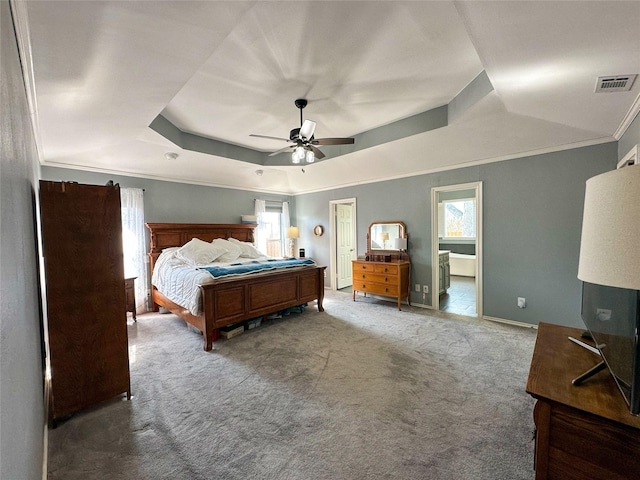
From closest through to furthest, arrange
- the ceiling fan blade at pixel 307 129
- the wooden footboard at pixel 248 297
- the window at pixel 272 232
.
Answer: the ceiling fan blade at pixel 307 129 < the wooden footboard at pixel 248 297 < the window at pixel 272 232

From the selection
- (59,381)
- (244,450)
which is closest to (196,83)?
(59,381)

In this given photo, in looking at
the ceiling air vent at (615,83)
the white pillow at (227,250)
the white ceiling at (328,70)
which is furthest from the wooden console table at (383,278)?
the ceiling air vent at (615,83)

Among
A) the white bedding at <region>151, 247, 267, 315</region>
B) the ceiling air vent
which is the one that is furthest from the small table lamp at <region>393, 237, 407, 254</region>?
the white bedding at <region>151, 247, 267, 315</region>

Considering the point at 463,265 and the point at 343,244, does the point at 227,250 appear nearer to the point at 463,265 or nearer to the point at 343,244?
the point at 343,244

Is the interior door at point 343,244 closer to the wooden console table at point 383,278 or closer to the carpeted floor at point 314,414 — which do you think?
the wooden console table at point 383,278

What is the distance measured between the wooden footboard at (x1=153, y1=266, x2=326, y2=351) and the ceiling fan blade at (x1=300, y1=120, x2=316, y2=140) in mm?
1938

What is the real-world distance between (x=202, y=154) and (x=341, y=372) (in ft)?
12.7

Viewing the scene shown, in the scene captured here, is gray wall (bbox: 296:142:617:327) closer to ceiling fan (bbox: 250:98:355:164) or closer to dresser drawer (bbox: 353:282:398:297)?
dresser drawer (bbox: 353:282:398:297)

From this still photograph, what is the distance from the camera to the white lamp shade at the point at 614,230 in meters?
0.70

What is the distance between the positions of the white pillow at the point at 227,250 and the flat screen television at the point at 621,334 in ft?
14.4

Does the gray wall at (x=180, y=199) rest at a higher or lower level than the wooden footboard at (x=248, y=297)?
higher

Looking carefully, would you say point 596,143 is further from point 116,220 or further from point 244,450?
point 116,220

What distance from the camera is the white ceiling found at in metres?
1.44

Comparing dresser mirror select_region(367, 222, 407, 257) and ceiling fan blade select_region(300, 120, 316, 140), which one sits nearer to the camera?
ceiling fan blade select_region(300, 120, 316, 140)
